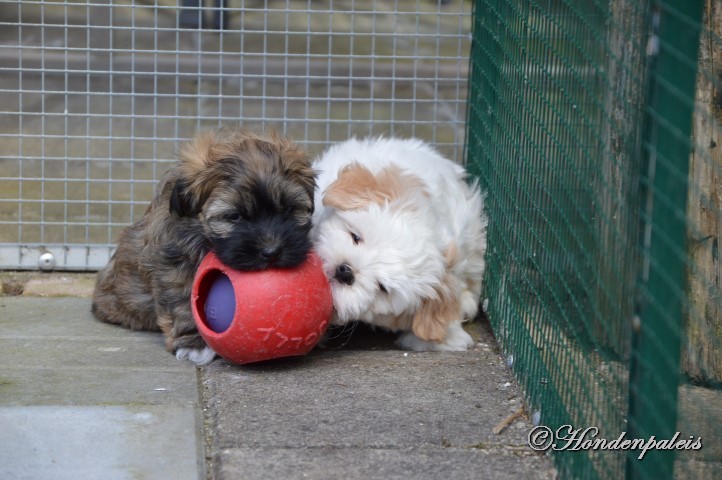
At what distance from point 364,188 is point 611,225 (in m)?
1.70

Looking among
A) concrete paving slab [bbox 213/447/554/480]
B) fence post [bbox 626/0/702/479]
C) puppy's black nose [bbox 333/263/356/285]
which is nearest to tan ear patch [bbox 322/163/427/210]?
puppy's black nose [bbox 333/263/356/285]

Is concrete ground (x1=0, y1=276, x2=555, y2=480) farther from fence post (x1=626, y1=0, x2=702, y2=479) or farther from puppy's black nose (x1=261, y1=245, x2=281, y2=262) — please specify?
fence post (x1=626, y1=0, x2=702, y2=479)

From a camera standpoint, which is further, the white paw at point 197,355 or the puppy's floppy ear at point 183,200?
the white paw at point 197,355

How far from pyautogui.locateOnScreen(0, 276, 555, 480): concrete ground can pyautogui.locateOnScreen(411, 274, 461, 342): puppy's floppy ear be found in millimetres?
122

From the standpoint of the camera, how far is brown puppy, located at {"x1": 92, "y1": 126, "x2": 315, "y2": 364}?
3916mm

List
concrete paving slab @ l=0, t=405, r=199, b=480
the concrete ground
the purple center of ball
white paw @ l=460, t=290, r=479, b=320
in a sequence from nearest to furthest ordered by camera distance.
Result: concrete paving slab @ l=0, t=405, r=199, b=480 < the concrete ground < the purple center of ball < white paw @ l=460, t=290, r=479, b=320

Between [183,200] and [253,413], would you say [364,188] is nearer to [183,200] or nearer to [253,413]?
[183,200]

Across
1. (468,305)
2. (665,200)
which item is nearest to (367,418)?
(468,305)

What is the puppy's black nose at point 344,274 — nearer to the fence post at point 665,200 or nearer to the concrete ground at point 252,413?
the concrete ground at point 252,413

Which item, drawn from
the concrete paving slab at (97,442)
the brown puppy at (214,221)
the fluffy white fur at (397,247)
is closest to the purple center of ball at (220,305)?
the brown puppy at (214,221)

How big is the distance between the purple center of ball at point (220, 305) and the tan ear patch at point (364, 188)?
22.7 inches

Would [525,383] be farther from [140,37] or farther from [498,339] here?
[140,37]

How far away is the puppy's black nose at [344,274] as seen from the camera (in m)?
4.16

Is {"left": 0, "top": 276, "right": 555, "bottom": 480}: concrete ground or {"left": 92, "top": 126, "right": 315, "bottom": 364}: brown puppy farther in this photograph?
{"left": 92, "top": 126, "right": 315, "bottom": 364}: brown puppy
